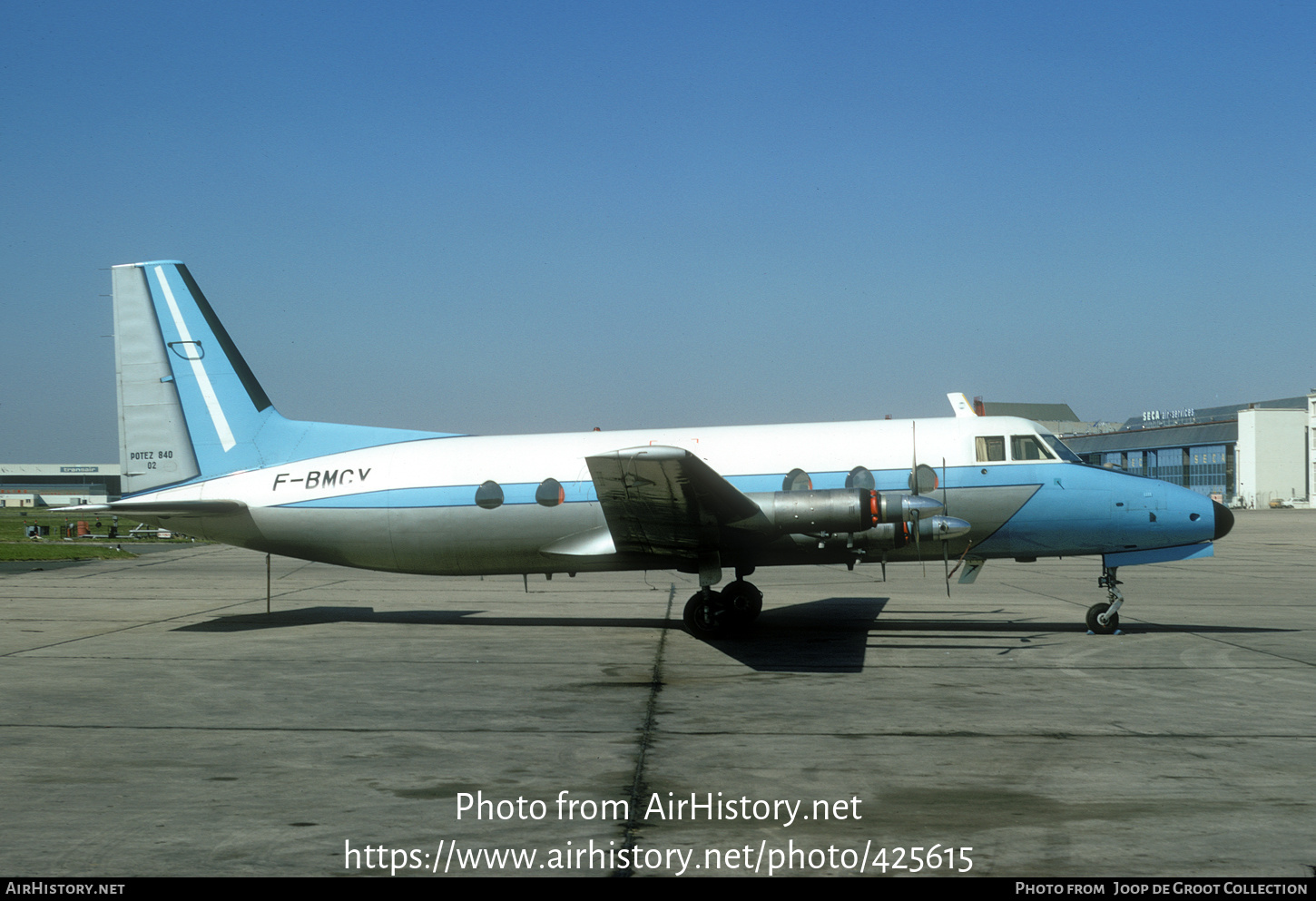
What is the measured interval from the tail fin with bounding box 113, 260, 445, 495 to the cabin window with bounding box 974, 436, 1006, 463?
10.7 m

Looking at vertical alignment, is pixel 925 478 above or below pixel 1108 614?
above

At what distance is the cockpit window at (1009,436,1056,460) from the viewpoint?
16.0 meters

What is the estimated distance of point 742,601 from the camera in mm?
16250

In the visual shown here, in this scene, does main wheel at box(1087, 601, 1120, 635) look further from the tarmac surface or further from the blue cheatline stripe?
the blue cheatline stripe

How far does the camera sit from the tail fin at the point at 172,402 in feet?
58.7

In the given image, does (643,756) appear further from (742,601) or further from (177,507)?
(177,507)

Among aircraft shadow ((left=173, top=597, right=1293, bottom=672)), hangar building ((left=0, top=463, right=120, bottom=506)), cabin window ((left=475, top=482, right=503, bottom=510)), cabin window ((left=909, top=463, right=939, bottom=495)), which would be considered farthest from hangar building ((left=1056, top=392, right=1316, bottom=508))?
hangar building ((left=0, top=463, right=120, bottom=506))

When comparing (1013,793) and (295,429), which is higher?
(295,429)

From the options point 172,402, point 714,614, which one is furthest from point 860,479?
point 172,402

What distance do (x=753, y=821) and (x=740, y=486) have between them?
9.52 meters

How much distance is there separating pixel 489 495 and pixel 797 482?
17.1ft
